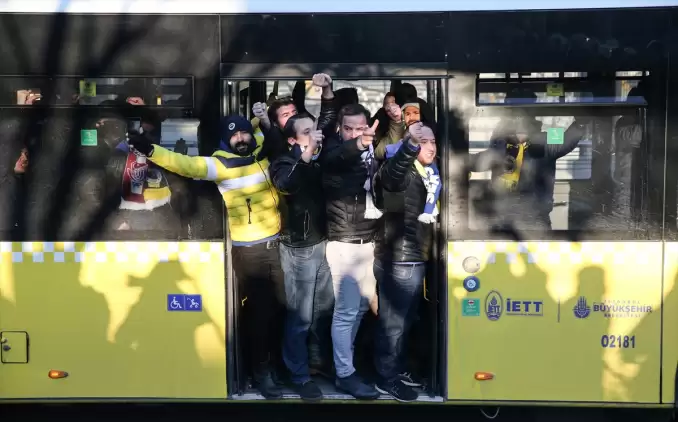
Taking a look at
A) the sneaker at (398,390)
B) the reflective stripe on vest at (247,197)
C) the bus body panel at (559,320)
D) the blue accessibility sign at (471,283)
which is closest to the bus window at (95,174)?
the reflective stripe on vest at (247,197)

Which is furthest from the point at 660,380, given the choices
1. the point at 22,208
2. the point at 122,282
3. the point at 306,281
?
the point at 22,208

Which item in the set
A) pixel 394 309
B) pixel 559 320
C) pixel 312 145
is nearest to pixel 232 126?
pixel 312 145

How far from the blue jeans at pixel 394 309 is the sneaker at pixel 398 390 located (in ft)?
0.13

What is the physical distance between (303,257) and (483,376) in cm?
137

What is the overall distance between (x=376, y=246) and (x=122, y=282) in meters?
1.65

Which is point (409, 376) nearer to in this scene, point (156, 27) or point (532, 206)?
point (532, 206)

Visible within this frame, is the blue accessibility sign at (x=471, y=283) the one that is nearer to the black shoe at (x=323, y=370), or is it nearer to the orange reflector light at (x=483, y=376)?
the orange reflector light at (x=483, y=376)

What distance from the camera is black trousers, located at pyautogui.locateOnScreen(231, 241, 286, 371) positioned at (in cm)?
525

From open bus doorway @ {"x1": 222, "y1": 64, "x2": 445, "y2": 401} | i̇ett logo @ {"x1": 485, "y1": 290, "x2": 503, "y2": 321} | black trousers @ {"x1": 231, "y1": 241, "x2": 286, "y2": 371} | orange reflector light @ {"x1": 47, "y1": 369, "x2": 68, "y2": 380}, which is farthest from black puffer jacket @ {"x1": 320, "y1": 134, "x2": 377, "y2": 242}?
orange reflector light @ {"x1": 47, "y1": 369, "x2": 68, "y2": 380}

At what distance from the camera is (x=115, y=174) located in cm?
521

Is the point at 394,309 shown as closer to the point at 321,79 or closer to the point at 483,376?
the point at 483,376

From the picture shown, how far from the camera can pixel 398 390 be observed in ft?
17.5

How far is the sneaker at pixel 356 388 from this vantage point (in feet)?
17.5

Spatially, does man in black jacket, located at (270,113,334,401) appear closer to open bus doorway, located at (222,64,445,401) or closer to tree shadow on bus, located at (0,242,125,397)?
open bus doorway, located at (222,64,445,401)
